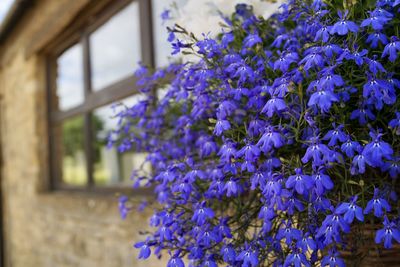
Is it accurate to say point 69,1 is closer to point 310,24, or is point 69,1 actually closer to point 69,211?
point 69,211

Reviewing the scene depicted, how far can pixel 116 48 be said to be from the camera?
166 inches

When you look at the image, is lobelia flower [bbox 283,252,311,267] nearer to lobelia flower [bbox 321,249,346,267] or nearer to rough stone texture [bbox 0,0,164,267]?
lobelia flower [bbox 321,249,346,267]

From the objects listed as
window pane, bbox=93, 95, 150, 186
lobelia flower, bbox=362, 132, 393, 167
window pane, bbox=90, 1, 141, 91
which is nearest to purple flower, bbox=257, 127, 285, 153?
lobelia flower, bbox=362, 132, 393, 167

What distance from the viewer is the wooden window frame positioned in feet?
10.6

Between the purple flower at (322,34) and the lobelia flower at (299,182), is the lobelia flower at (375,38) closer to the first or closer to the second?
the purple flower at (322,34)

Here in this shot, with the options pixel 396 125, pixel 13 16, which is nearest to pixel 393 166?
pixel 396 125

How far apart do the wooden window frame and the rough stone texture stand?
0.27ft

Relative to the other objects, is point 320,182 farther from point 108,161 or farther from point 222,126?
point 108,161

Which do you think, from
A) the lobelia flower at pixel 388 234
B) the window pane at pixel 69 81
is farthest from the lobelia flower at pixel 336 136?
the window pane at pixel 69 81

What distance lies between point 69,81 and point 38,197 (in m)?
1.23

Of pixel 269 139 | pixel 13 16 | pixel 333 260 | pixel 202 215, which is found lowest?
pixel 333 260

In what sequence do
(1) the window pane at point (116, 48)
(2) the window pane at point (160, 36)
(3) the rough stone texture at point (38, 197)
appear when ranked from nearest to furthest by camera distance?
(2) the window pane at point (160, 36)
(3) the rough stone texture at point (38, 197)
(1) the window pane at point (116, 48)

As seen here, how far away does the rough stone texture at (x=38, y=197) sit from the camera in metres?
3.46

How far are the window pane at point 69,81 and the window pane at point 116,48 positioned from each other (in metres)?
0.39
